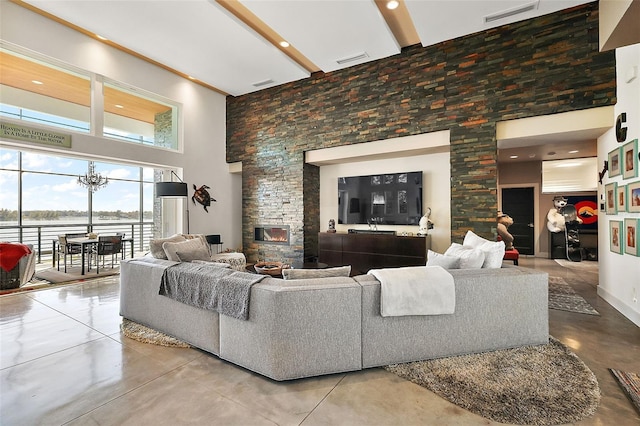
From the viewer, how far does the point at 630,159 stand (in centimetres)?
327

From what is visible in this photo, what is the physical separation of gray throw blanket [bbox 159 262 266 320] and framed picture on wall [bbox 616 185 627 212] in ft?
13.5

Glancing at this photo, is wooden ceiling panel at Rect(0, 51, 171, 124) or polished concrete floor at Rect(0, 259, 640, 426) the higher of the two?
wooden ceiling panel at Rect(0, 51, 171, 124)

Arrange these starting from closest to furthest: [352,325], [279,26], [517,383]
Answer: [517,383] < [352,325] < [279,26]

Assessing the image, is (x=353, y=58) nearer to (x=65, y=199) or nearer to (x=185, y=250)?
(x=185, y=250)

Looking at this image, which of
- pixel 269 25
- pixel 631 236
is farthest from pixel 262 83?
pixel 631 236

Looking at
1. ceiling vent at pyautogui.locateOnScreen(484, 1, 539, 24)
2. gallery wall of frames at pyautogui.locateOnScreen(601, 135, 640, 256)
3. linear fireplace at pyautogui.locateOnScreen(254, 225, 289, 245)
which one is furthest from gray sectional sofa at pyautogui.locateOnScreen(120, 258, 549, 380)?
linear fireplace at pyautogui.locateOnScreen(254, 225, 289, 245)

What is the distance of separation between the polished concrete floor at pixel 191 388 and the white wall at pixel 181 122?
12.4 feet

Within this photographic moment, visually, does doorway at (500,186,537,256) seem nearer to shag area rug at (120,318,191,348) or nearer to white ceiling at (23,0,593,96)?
white ceiling at (23,0,593,96)

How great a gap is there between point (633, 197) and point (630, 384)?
2.18 meters

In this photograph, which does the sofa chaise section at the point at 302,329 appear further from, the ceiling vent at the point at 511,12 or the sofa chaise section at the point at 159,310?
the ceiling vent at the point at 511,12

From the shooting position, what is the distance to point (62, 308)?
3699 millimetres

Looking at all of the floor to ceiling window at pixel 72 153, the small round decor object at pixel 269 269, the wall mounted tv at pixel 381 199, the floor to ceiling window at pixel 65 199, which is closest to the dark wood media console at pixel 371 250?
the wall mounted tv at pixel 381 199

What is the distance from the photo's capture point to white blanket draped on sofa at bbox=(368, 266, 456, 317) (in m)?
2.18

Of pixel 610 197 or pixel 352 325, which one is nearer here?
pixel 352 325
